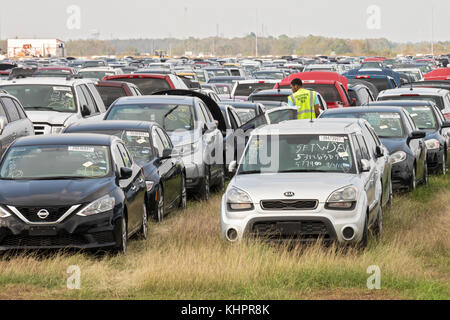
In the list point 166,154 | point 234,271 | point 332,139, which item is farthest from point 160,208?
point 234,271

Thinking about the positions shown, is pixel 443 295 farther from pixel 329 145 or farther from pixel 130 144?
pixel 130 144

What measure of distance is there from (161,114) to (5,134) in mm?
2794

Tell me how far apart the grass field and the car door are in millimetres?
4286

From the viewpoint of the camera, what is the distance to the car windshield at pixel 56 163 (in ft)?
43.7

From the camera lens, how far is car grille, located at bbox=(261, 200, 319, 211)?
1245 centimetres

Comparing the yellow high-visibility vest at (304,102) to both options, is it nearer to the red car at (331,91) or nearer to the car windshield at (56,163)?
the red car at (331,91)

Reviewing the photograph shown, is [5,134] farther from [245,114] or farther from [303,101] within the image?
[245,114]

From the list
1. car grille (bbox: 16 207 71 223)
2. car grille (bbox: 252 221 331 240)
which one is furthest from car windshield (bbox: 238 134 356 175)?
car grille (bbox: 16 207 71 223)

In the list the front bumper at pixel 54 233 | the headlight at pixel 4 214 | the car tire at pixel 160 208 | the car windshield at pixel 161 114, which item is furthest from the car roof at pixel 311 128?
the car windshield at pixel 161 114

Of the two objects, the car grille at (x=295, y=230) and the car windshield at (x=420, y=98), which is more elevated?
the car windshield at (x=420, y=98)

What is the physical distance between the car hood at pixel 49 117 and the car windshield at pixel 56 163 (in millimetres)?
6679

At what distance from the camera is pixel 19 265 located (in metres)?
11.7

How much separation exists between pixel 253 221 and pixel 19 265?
256 cm
